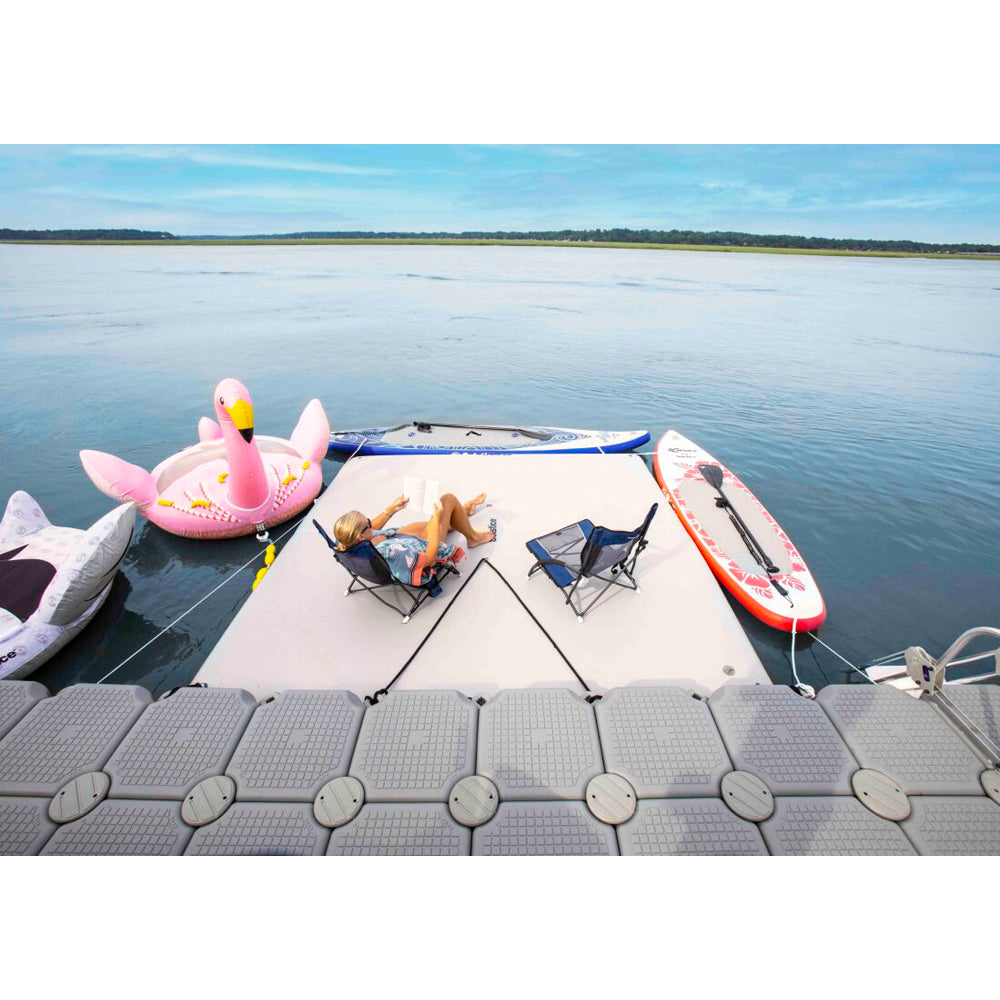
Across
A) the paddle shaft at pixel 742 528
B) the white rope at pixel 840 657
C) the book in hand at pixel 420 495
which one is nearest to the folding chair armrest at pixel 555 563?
the book in hand at pixel 420 495

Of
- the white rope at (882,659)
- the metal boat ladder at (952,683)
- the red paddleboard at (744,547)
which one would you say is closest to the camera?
the metal boat ladder at (952,683)

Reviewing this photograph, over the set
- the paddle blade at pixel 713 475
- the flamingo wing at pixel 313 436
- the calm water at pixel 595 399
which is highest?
the flamingo wing at pixel 313 436

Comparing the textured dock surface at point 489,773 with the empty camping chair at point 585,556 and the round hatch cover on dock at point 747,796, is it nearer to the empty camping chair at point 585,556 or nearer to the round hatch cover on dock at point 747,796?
the round hatch cover on dock at point 747,796

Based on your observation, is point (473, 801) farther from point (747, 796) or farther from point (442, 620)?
point (442, 620)

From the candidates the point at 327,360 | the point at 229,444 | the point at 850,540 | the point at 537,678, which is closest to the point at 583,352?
the point at 327,360

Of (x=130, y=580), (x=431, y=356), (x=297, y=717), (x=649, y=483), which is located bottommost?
(x=431, y=356)

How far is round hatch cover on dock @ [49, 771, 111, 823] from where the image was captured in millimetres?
2721

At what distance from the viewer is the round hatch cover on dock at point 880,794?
2.78 m

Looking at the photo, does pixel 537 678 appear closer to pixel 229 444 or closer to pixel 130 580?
pixel 229 444

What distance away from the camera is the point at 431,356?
70.7 feet

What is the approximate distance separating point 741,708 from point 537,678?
60.6 inches

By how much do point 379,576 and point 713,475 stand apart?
5.91m

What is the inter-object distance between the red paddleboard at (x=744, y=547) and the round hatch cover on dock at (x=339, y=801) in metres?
4.93

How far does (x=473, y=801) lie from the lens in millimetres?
2783
